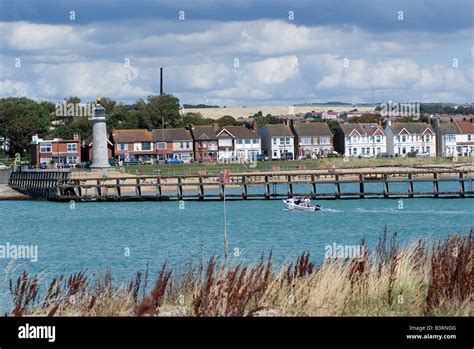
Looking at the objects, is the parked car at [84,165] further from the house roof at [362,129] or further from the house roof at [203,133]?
the house roof at [362,129]

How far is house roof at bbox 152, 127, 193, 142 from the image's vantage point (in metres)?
118

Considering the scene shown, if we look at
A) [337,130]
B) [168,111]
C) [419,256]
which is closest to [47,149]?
[168,111]

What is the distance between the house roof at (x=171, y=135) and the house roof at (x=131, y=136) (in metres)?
0.82

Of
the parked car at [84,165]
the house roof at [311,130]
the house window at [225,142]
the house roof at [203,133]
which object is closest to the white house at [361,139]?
the house roof at [311,130]

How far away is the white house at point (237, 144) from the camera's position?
120m

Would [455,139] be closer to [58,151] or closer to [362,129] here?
[362,129]

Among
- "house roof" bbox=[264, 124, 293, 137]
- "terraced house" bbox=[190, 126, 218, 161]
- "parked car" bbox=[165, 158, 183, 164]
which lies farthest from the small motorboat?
"house roof" bbox=[264, 124, 293, 137]

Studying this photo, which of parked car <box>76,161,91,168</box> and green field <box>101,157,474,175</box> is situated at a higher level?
parked car <box>76,161,91,168</box>

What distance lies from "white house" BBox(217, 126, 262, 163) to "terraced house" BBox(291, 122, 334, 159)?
5.83 metres

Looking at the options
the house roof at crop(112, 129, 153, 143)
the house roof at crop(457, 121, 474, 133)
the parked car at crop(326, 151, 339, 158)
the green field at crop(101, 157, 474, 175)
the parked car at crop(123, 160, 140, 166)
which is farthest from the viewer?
the house roof at crop(457, 121, 474, 133)

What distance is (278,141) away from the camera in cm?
12362

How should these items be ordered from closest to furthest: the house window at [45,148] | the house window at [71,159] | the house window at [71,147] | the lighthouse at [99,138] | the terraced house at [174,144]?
the lighthouse at [99,138] → the house window at [45,148] → the house window at [71,147] → the house window at [71,159] → the terraced house at [174,144]

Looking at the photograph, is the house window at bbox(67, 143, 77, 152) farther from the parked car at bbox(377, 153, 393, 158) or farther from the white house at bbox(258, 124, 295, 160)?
the parked car at bbox(377, 153, 393, 158)
